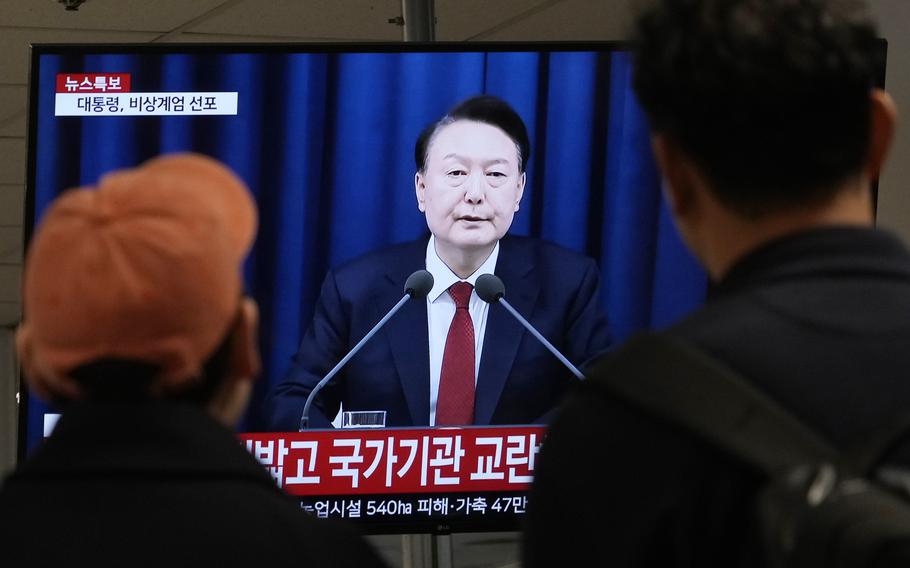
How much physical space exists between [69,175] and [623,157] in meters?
1.01

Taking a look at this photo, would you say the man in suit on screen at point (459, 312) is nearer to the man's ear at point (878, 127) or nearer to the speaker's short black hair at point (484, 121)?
the speaker's short black hair at point (484, 121)

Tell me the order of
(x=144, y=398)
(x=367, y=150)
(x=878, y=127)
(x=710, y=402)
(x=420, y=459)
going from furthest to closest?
(x=367, y=150)
(x=420, y=459)
(x=144, y=398)
(x=878, y=127)
(x=710, y=402)

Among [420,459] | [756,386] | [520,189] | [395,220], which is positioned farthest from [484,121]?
[756,386]

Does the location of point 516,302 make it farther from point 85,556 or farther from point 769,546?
point 769,546

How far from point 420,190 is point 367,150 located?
127 mm

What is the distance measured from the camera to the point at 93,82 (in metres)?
2.86

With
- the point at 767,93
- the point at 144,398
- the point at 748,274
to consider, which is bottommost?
the point at 144,398

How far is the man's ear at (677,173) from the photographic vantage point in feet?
3.35

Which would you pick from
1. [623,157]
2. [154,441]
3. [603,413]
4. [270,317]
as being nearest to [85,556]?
[154,441]

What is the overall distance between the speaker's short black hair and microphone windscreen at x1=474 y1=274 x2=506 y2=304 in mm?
213

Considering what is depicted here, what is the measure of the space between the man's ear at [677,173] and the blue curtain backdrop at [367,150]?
181 cm

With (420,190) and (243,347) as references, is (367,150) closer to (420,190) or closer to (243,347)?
(420,190)

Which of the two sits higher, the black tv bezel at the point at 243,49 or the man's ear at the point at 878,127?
the black tv bezel at the point at 243,49

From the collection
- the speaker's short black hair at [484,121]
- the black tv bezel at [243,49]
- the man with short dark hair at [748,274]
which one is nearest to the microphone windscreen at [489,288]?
the speaker's short black hair at [484,121]
